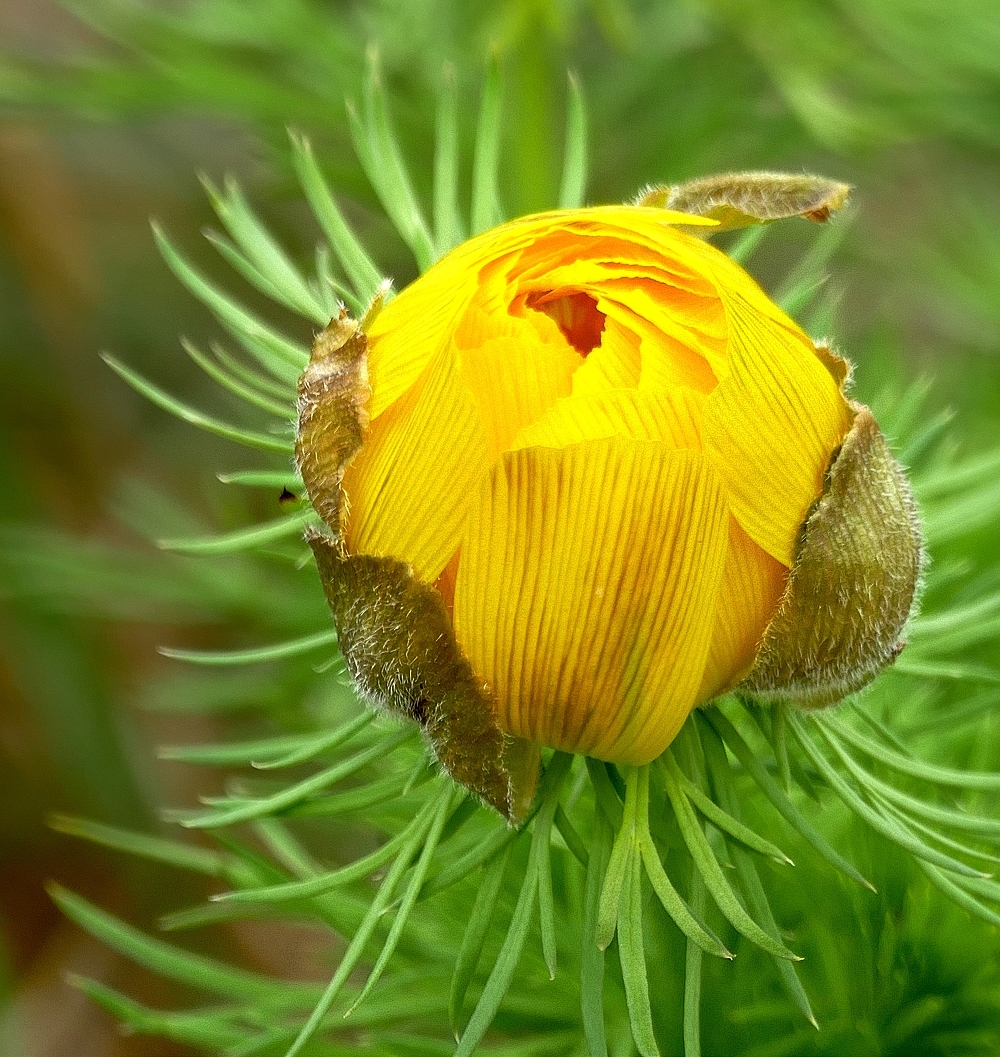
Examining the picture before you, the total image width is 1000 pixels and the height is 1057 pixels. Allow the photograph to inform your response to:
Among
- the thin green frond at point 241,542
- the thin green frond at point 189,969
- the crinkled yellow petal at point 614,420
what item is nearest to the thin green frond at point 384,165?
the thin green frond at point 241,542

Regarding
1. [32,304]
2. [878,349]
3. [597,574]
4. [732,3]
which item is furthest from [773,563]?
[32,304]

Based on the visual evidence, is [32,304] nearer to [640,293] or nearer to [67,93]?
[67,93]

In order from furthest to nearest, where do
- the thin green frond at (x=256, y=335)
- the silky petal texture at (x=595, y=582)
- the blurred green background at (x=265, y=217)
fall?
the blurred green background at (x=265, y=217)
the thin green frond at (x=256, y=335)
the silky petal texture at (x=595, y=582)

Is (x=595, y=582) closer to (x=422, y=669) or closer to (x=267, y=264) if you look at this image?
(x=422, y=669)

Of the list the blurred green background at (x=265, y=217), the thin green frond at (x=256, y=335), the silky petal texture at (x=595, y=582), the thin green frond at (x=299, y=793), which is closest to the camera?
the silky petal texture at (x=595, y=582)

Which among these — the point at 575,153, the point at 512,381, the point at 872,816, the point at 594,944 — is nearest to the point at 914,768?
the point at 872,816

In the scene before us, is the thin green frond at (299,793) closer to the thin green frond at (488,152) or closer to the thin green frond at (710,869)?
the thin green frond at (710,869)
